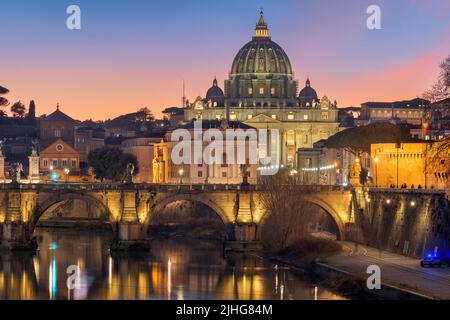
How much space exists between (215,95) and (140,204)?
4572 inches

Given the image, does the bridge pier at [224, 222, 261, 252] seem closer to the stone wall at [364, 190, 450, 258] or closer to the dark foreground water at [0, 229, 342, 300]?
the dark foreground water at [0, 229, 342, 300]

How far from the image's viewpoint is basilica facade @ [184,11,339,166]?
183 metres

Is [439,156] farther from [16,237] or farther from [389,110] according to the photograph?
[389,110]

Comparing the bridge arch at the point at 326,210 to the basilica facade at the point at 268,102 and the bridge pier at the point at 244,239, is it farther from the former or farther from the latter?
the basilica facade at the point at 268,102

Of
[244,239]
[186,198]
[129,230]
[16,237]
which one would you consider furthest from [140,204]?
[16,237]

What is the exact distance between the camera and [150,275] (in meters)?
65.6

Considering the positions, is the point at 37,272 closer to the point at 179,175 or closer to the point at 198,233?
the point at 198,233

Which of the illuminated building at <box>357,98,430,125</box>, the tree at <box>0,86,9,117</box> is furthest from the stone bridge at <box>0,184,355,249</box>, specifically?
the illuminated building at <box>357,98,430,125</box>

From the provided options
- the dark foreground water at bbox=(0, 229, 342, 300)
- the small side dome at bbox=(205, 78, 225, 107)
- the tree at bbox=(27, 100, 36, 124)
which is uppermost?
the small side dome at bbox=(205, 78, 225, 107)

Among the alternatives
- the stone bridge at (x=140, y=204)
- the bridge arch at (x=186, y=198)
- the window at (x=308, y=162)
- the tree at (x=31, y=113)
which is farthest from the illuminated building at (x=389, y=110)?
the stone bridge at (x=140, y=204)

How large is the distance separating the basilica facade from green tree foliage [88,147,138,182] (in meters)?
51.9

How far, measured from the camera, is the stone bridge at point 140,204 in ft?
254
